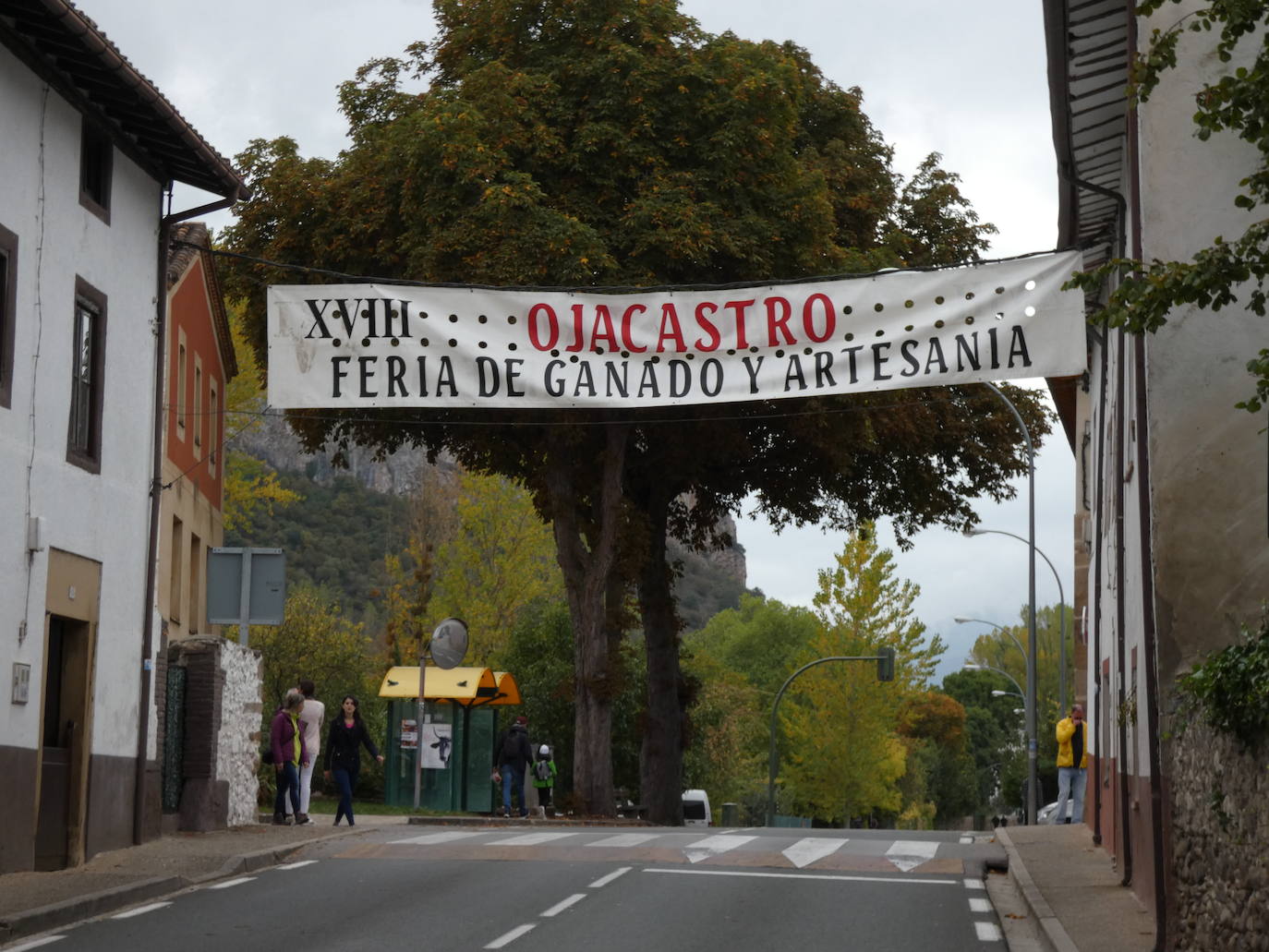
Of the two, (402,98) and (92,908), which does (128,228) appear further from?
(402,98)

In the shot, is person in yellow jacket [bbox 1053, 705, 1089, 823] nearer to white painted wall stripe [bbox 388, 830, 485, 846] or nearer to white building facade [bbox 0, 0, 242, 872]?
white painted wall stripe [bbox 388, 830, 485, 846]

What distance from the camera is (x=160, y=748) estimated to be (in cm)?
2084

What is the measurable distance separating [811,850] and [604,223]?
1258 centimetres

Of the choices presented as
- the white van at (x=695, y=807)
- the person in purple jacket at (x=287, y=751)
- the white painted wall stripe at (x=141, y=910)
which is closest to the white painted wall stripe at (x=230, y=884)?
the white painted wall stripe at (x=141, y=910)

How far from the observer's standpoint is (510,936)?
1248 cm

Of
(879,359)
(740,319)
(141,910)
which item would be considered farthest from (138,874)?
(879,359)

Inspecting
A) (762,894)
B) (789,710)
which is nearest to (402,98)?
(762,894)

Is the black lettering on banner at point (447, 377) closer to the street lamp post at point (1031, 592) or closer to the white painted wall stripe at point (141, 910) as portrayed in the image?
the white painted wall stripe at point (141, 910)

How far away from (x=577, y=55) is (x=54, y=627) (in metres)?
15.8

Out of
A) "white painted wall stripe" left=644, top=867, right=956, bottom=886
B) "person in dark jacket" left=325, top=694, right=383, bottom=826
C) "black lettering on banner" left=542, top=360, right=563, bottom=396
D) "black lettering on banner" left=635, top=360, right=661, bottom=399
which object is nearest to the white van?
"person in dark jacket" left=325, top=694, right=383, bottom=826

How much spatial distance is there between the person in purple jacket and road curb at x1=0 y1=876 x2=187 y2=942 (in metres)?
7.77

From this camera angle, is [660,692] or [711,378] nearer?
[711,378]

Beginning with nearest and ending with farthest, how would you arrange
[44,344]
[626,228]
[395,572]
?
[44,344], [626,228], [395,572]

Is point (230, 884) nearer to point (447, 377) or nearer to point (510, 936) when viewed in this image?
point (510, 936)
